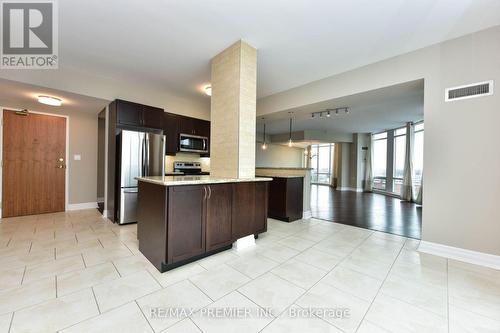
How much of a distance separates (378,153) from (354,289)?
9016 millimetres

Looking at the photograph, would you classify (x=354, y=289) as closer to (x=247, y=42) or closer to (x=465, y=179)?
(x=465, y=179)

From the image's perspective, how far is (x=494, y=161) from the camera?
236 cm

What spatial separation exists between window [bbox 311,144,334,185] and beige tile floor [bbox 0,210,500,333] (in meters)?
9.81

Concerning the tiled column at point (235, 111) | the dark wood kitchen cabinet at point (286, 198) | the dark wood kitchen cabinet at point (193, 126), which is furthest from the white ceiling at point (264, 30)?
the dark wood kitchen cabinet at point (286, 198)

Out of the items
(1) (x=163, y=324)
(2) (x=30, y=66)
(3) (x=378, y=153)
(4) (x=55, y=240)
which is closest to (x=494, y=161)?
(1) (x=163, y=324)

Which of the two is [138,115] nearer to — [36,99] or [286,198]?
[36,99]

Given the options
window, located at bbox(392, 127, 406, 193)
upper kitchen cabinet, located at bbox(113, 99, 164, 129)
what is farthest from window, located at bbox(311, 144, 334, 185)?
upper kitchen cabinet, located at bbox(113, 99, 164, 129)

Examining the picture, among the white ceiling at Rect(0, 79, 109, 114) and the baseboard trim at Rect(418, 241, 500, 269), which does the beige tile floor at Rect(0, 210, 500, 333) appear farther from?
the white ceiling at Rect(0, 79, 109, 114)

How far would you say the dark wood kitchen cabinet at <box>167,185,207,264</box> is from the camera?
6.72 ft

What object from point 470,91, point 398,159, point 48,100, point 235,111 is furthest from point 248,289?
point 398,159

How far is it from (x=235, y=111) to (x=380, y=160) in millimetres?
8685

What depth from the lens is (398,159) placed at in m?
7.89

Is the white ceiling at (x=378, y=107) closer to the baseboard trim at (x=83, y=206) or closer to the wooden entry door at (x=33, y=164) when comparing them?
the baseboard trim at (x=83, y=206)

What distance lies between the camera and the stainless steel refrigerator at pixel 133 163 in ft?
12.1
